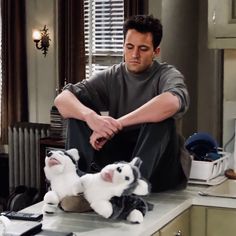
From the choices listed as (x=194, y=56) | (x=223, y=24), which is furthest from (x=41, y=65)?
(x=223, y=24)

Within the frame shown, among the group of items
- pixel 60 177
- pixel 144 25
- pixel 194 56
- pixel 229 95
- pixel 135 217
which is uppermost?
pixel 144 25

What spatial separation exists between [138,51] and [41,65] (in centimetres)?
335

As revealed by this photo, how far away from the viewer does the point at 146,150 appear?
214cm

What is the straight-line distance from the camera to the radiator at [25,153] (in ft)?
17.9

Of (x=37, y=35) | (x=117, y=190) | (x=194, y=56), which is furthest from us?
(x=37, y=35)

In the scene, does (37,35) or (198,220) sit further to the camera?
(37,35)

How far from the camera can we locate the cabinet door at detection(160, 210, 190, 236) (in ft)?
6.56

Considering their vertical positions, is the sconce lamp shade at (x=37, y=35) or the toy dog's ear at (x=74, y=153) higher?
the sconce lamp shade at (x=37, y=35)

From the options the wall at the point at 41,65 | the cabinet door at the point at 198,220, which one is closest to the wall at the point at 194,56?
the wall at the point at 41,65

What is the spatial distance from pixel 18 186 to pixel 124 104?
320cm

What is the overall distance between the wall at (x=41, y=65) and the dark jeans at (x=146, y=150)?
3.20 meters

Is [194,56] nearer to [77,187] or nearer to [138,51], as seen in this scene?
[138,51]

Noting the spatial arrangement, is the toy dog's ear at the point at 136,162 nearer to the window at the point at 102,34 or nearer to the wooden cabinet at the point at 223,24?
the wooden cabinet at the point at 223,24

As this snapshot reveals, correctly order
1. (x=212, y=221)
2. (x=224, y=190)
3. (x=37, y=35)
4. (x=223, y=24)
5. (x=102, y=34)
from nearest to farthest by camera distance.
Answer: (x=212, y=221)
(x=224, y=190)
(x=223, y=24)
(x=102, y=34)
(x=37, y=35)
